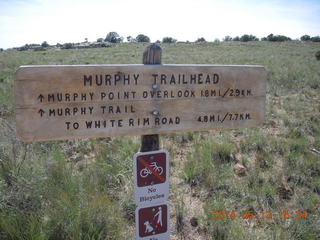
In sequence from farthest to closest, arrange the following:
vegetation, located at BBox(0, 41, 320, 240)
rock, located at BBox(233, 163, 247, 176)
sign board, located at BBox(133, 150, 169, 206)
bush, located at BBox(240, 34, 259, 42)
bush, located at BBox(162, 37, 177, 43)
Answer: bush, located at BBox(162, 37, 177, 43) → bush, located at BBox(240, 34, 259, 42) → rock, located at BBox(233, 163, 247, 176) → vegetation, located at BBox(0, 41, 320, 240) → sign board, located at BBox(133, 150, 169, 206)

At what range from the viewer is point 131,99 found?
166 cm

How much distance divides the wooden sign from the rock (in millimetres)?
1902

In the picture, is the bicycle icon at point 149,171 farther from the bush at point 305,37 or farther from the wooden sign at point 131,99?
the bush at point 305,37

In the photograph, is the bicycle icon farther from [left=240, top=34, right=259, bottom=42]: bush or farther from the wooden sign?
[left=240, top=34, right=259, bottom=42]: bush

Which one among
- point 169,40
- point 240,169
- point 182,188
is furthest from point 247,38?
point 182,188

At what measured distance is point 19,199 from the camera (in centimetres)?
243

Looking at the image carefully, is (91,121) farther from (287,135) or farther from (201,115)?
(287,135)

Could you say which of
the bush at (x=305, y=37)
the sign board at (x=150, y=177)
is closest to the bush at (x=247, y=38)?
the bush at (x=305, y=37)

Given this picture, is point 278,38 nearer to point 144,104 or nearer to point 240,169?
point 240,169

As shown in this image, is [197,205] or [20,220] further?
[197,205]

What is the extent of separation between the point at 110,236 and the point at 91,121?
47.6 inches

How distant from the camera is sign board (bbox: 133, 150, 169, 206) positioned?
181 cm

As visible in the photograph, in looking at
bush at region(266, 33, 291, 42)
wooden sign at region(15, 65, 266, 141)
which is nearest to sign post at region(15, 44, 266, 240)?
wooden sign at region(15, 65, 266, 141)

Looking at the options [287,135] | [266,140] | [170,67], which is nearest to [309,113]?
[287,135]
